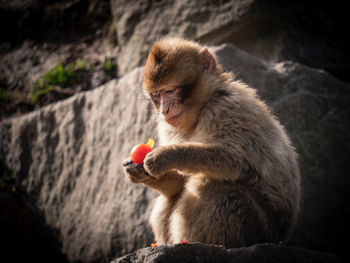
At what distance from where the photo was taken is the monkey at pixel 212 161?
2477 millimetres

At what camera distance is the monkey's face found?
2861 millimetres

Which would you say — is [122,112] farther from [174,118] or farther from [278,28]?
[278,28]

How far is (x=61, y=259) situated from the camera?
452 cm

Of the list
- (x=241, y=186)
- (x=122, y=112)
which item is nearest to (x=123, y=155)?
(x=122, y=112)

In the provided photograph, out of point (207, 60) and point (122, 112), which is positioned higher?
point (207, 60)

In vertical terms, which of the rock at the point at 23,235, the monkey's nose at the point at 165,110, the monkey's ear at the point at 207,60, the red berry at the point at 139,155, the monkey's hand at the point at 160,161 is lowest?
the rock at the point at 23,235

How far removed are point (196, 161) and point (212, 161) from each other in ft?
0.40

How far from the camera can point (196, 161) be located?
2521mm

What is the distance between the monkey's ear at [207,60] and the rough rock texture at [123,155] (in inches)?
34.5

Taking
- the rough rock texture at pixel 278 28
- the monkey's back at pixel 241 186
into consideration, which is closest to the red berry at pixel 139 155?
the monkey's back at pixel 241 186

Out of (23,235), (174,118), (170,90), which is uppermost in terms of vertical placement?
(170,90)

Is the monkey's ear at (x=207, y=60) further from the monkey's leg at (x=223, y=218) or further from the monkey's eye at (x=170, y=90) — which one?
the monkey's leg at (x=223, y=218)

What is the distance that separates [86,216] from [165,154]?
2376mm

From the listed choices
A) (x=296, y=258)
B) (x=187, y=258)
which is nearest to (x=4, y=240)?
(x=187, y=258)
